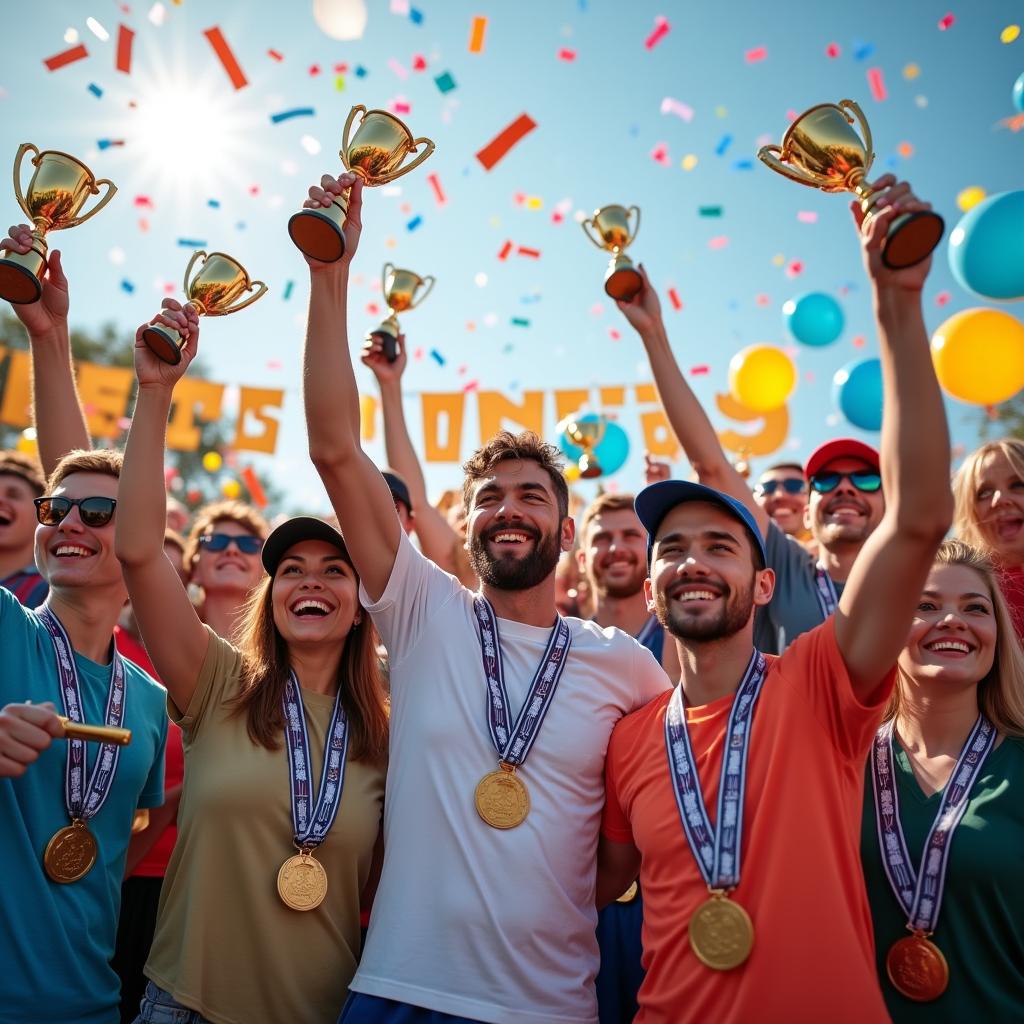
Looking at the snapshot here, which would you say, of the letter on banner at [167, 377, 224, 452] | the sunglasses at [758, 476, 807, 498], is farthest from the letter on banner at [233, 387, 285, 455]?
the sunglasses at [758, 476, 807, 498]

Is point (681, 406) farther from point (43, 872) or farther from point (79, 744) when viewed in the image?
point (43, 872)

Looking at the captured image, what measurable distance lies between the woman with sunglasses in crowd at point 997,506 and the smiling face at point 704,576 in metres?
2.02

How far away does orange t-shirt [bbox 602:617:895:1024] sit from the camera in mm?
2379

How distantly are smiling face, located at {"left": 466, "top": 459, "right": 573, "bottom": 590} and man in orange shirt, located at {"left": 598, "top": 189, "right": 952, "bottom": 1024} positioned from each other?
65cm

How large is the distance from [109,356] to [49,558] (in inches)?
1423

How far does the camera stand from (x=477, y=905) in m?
2.80

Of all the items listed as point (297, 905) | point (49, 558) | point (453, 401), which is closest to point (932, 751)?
point (297, 905)

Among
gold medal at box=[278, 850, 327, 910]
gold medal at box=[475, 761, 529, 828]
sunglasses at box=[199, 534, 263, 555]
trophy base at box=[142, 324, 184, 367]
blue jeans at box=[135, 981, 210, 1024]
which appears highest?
trophy base at box=[142, 324, 184, 367]

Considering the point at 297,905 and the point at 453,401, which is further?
the point at 453,401

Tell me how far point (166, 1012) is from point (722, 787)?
1.93 m

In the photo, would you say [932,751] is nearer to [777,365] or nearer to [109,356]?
[777,365]

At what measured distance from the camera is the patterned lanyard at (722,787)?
8.49ft

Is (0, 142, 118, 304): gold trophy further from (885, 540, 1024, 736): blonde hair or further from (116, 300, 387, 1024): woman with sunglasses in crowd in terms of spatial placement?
(885, 540, 1024, 736): blonde hair

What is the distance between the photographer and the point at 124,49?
7.02 metres
